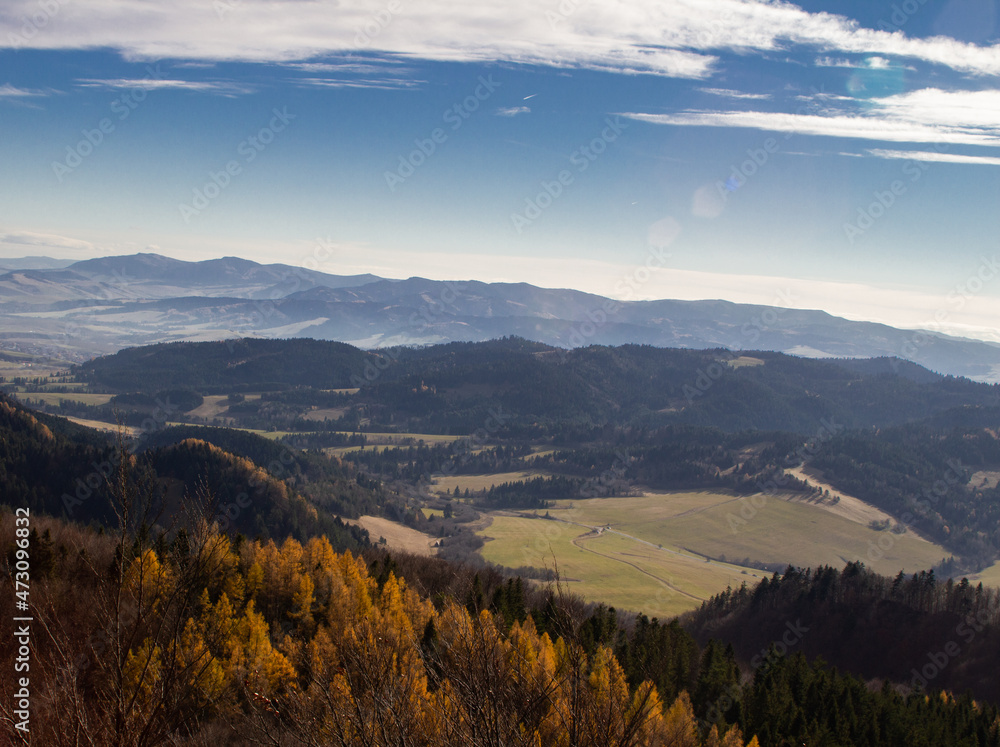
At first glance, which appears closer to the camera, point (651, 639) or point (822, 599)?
point (651, 639)

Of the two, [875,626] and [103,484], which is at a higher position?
[875,626]

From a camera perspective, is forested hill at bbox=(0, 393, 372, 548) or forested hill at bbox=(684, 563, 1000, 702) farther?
forested hill at bbox=(0, 393, 372, 548)

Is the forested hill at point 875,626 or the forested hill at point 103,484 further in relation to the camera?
the forested hill at point 103,484

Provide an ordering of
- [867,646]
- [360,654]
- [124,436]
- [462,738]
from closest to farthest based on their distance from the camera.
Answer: [124,436], [462,738], [360,654], [867,646]

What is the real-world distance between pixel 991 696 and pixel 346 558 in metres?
115

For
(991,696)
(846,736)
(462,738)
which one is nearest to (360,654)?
(462,738)

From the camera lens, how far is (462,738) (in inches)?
637

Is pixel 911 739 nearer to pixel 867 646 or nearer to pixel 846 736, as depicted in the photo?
pixel 846 736

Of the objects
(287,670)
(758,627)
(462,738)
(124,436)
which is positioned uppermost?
(124,436)

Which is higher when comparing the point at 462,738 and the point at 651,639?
the point at 462,738

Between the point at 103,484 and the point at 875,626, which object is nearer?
the point at 875,626

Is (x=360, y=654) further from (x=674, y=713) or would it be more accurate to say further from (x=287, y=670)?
(x=674, y=713)

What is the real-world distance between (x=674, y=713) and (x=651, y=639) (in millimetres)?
25135

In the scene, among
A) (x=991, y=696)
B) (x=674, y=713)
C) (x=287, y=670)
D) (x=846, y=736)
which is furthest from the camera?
(x=991, y=696)
